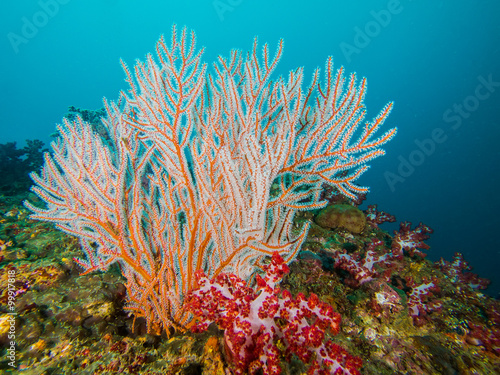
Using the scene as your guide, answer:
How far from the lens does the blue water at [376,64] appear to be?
8818 centimetres

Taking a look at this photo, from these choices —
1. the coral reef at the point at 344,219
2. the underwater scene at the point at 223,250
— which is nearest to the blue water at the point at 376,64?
the coral reef at the point at 344,219

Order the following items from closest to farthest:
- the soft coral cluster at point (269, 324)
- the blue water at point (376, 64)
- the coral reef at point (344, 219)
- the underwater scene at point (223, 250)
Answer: the soft coral cluster at point (269, 324), the underwater scene at point (223, 250), the coral reef at point (344, 219), the blue water at point (376, 64)

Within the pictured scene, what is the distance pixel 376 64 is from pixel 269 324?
151692 millimetres

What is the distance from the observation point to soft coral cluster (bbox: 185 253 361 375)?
164 cm

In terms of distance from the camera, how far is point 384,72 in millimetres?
118938

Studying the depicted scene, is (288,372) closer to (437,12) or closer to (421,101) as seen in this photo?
(421,101)

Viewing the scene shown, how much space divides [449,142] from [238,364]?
439ft

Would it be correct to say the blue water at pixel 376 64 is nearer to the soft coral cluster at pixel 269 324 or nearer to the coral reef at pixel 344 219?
the coral reef at pixel 344 219

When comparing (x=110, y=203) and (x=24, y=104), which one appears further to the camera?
(x=24, y=104)

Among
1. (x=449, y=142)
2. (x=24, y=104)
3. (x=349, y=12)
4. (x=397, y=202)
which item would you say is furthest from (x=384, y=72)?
(x=24, y=104)

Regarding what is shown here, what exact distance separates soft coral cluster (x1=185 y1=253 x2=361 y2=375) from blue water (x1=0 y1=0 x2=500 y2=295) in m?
87.0

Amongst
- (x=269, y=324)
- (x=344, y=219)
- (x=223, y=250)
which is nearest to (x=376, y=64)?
(x=344, y=219)

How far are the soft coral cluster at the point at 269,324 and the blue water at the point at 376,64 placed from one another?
8696 centimetres

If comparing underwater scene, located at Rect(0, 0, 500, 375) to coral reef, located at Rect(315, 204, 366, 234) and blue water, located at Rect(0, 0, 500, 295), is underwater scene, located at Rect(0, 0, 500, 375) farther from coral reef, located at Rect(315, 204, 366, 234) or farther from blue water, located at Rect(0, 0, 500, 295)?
blue water, located at Rect(0, 0, 500, 295)
